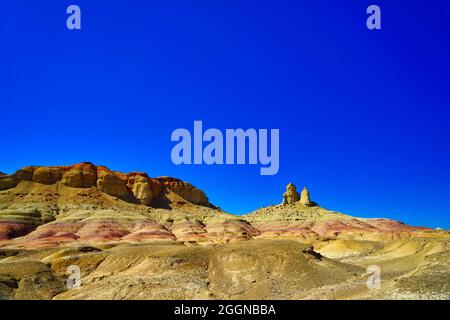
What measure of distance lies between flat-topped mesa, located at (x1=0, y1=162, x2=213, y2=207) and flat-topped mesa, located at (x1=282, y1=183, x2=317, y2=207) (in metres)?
42.6

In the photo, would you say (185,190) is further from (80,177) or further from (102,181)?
(80,177)

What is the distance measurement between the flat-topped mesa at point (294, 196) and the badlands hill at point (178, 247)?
16.6 inches

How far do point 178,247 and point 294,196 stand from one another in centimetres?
12220

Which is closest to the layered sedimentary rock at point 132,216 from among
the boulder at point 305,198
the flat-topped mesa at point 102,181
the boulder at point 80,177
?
the flat-topped mesa at point 102,181

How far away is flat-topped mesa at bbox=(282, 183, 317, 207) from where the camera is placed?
154 m

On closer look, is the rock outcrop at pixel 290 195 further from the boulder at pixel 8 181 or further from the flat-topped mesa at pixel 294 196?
the boulder at pixel 8 181

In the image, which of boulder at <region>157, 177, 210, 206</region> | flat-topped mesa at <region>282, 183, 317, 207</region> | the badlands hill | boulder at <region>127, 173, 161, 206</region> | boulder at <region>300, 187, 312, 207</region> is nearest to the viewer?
the badlands hill

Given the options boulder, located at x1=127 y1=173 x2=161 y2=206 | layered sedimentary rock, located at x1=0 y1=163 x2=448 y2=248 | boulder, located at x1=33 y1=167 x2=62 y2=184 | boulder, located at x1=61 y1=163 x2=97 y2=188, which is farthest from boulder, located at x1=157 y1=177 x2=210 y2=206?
boulder, located at x1=33 y1=167 x2=62 y2=184

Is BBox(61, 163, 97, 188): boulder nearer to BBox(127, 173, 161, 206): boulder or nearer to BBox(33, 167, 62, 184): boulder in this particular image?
BBox(33, 167, 62, 184): boulder

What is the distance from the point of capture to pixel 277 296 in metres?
27.7

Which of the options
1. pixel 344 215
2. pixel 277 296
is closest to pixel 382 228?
pixel 344 215

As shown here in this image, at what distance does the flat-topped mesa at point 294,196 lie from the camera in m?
154

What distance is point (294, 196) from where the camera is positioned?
6314 inches
